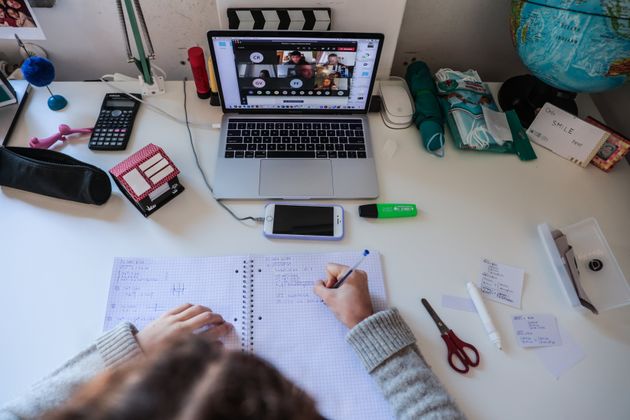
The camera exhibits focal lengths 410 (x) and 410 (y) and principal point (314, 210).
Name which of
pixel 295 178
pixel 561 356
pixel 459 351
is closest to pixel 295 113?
pixel 295 178

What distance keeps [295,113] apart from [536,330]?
2.29 feet

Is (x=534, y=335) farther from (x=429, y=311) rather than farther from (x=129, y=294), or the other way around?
(x=129, y=294)

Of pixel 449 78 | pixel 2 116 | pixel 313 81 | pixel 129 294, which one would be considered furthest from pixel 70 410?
pixel 449 78

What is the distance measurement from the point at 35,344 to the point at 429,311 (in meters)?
0.70

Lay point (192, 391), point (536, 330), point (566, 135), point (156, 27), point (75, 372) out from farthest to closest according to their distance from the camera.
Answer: point (156, 27) < point (566, 135) < point (536, 330) < point (75, 372) < point (192, 391)

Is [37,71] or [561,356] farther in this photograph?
[37,71]

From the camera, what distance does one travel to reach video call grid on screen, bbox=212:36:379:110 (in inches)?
34.1

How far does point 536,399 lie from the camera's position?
69cm

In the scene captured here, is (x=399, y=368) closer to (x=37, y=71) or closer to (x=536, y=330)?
(x=536, y=330)

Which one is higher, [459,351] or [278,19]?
[278,19]

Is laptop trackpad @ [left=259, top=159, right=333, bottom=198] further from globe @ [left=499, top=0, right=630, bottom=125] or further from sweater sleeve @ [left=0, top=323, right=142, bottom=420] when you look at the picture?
globe @ [left=499, top=0, right=630, bottom=125]

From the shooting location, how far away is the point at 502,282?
2.64 ft

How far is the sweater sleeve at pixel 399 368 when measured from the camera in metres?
0.64

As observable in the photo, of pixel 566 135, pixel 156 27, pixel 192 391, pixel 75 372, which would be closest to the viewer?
Answer: pixel 192 391
